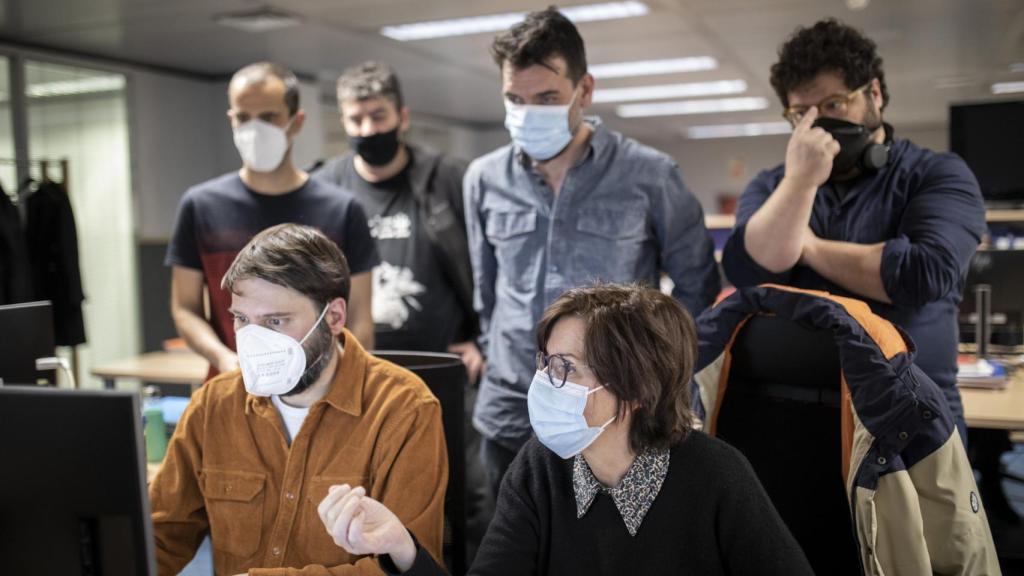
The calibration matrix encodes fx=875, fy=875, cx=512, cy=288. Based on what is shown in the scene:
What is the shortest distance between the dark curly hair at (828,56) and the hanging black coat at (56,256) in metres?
4.24

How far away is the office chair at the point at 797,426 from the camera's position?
1.58 metres

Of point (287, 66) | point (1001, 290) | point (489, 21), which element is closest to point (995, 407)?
point (1001, 290)

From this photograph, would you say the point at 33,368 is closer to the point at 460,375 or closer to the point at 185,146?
the point at 460,375

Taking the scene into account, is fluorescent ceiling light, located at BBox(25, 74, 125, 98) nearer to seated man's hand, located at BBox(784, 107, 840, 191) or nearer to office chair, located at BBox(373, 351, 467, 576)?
office chair, located at BBox(373, 351, 467, 576)

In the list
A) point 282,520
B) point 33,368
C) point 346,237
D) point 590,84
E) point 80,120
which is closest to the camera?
point 282,520

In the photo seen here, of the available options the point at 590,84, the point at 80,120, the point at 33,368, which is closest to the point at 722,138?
the point at 80,120

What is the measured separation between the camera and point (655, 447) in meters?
1.36

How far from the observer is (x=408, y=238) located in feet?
9.57

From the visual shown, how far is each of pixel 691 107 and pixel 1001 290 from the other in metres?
6.63

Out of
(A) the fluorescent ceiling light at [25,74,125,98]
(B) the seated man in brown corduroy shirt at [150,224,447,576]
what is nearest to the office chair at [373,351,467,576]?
(B) the seated man in brown corduroy shirt at [150,224,447,576]

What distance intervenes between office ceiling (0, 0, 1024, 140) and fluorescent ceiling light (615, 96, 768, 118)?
1548 mm

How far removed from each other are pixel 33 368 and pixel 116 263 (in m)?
5.11

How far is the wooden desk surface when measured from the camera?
2559 millimetres

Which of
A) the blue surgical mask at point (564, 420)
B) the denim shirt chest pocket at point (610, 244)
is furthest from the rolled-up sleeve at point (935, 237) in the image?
the blue surgical mask at point (564, 420)
